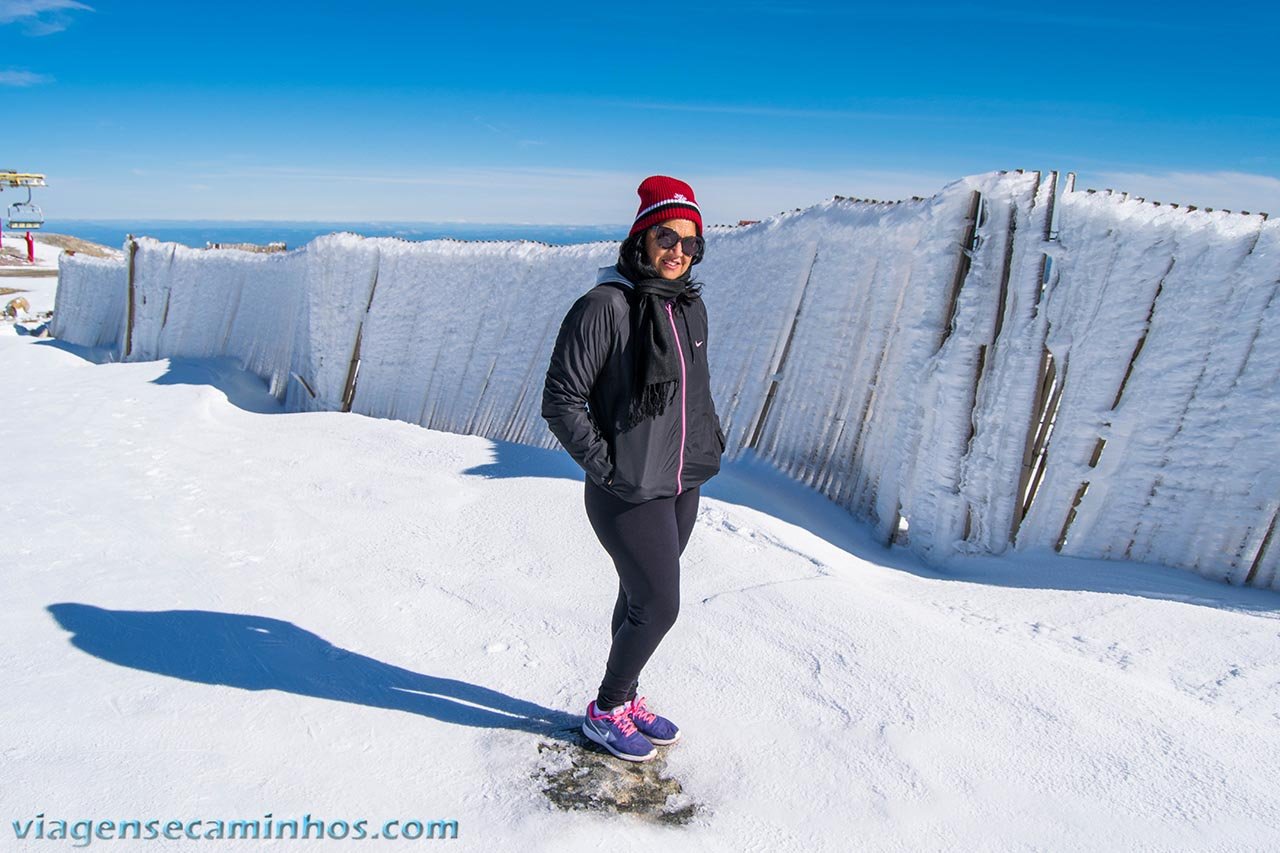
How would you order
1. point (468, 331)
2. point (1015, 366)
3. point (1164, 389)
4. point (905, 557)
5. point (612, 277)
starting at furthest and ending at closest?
point (468, 331) → point (905, 557) → point (1015, 366) → point (1164, 389) → point (612, 277)

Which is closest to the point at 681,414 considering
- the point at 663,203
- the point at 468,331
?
the point at 663,203

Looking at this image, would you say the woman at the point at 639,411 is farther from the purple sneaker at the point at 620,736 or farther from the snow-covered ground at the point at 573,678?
the snow-covered ground at the point at 573,678

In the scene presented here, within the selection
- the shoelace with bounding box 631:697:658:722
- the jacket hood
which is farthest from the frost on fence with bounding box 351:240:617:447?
the shoelace with bounding box 631:697:658:722

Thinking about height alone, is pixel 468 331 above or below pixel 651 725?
above

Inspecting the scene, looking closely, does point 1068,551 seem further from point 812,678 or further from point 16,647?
point 16,647

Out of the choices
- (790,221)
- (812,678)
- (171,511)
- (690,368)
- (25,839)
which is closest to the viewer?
(25,839)

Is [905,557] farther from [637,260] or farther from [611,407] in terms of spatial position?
[637,260]

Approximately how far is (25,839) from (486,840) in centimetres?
109

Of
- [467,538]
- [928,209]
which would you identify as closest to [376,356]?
[467,538]

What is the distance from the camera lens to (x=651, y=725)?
2.46 m

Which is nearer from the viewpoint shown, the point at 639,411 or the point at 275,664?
the point at 639,411

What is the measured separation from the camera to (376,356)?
7535 millimetres

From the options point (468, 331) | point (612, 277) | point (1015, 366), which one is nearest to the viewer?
point (612, 277)

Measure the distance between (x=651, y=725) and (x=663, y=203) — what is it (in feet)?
4.94
